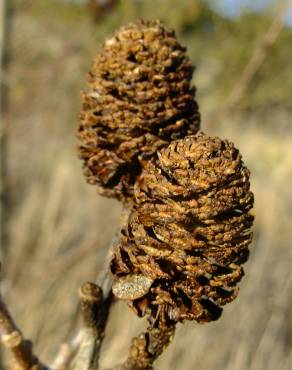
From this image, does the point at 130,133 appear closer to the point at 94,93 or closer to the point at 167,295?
the point at 94,93

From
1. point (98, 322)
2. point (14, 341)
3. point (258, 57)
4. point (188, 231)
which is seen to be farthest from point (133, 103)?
point (258, 57)

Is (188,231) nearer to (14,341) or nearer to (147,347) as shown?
(147,347)

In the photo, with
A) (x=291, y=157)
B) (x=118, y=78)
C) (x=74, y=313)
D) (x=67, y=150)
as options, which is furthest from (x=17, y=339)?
(x=291, y=157)

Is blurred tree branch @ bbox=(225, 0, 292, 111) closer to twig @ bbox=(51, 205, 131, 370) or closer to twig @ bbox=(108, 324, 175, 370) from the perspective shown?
twig @ bbox=(51, 205, 131, 370)

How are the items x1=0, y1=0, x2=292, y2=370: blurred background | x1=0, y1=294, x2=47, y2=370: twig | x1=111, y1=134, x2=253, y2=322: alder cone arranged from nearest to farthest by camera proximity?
1. x1=111, y1=134, x2=253, y2=322: alder cone
2. x1=0, y1=294, x2=47, y2=370: twig
3. x1=0, y1=0, x2=292, y2=370: blurred background

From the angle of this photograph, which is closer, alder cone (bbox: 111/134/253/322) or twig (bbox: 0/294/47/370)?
alder cone (bbox: 111/134/253/322)

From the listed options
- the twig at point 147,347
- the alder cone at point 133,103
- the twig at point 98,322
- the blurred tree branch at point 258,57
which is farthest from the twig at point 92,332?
the blurred tree branch at point 258,57

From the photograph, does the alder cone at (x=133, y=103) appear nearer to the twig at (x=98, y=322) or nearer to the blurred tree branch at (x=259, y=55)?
the twig at (x=98, y=322)

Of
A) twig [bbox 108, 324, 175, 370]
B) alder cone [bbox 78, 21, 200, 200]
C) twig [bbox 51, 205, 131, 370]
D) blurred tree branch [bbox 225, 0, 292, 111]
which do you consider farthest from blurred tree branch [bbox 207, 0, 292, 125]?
twig [bbox 108, 324, 175, 370]
